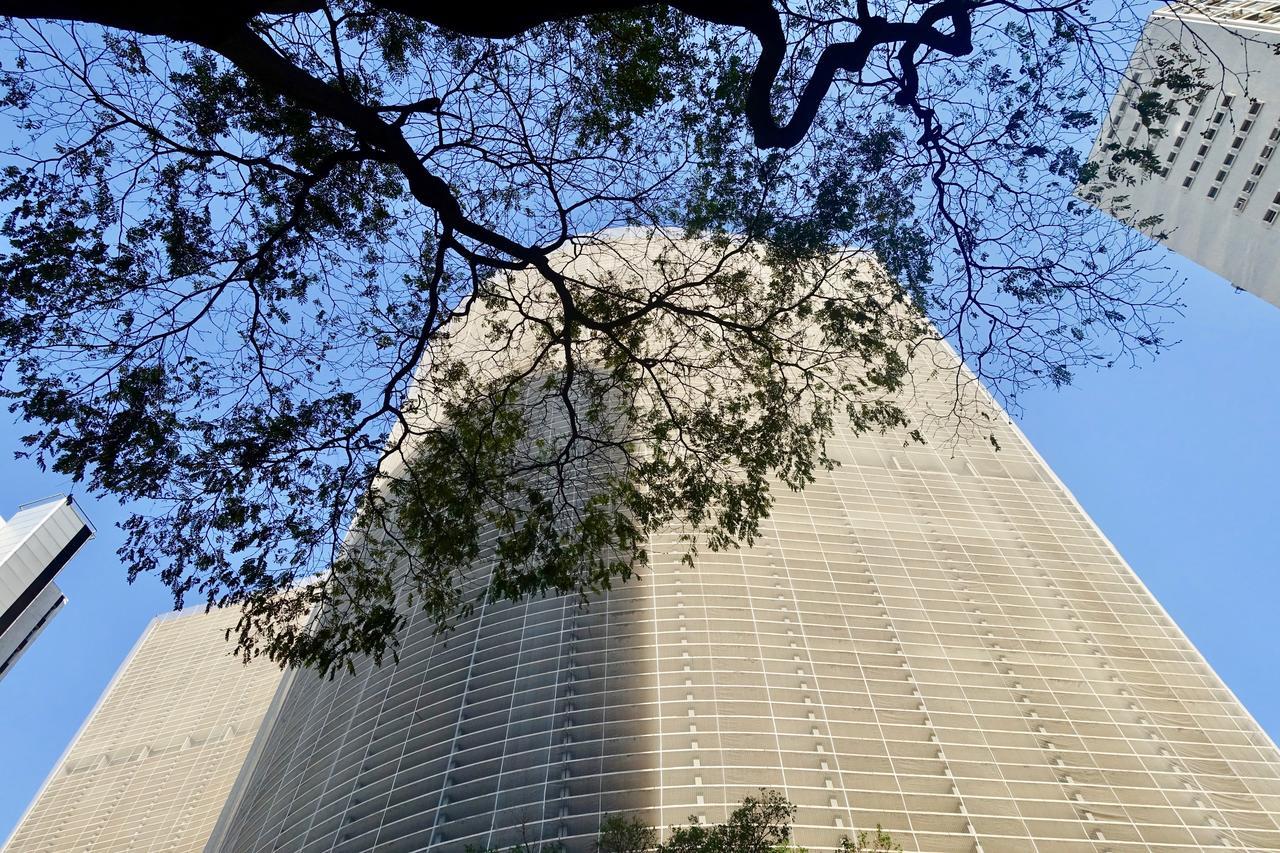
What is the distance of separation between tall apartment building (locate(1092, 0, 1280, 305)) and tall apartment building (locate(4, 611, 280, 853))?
6848cm

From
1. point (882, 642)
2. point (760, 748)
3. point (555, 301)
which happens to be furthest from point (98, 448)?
point (882, 642)

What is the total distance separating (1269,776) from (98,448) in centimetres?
3297

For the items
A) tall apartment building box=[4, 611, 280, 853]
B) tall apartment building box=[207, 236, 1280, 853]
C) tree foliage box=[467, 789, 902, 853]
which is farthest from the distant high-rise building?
tree foliage box=[467, 789, 902, 853]

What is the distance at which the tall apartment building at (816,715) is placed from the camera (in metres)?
23.1

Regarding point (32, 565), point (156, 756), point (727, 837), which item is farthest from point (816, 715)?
point (32, 565)

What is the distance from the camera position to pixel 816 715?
1019 inches

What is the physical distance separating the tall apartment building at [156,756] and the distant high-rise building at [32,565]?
9.85m

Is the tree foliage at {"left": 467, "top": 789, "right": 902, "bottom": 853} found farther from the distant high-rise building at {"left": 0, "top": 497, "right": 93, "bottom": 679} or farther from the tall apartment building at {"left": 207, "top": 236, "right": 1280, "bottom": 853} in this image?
the distant high-rise building at {"left": 0, "top": 497, "right": 93, "bottom": 679}

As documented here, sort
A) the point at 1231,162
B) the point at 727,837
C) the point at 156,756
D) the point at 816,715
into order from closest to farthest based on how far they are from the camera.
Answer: the point at 727,837
the point at 816,715
the point at 1231,162
the point at 156,756

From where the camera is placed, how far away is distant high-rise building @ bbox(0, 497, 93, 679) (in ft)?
202

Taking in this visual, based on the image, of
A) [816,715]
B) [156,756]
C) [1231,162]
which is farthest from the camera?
[156,756]

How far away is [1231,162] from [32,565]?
83.7 meters

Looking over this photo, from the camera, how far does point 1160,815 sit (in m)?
23.7

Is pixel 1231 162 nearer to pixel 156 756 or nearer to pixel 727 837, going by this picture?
pixel 727 837
